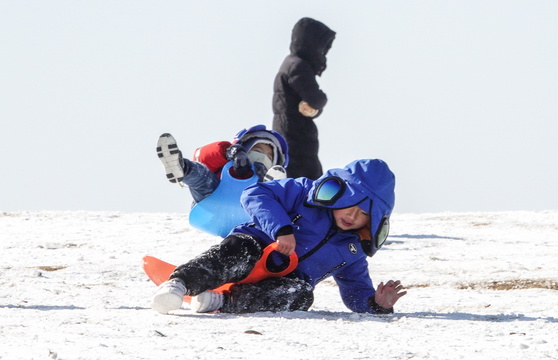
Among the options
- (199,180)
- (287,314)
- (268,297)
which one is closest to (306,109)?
(199,180)

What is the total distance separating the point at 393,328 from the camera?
3299 millimetres

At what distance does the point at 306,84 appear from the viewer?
7.30 meters

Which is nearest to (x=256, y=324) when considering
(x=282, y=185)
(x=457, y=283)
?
(x=282, y=185)

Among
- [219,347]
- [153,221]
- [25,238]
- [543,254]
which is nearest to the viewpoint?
[219,347]

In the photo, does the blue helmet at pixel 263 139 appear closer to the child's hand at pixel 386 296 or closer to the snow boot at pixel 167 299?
the child's hand at pixel 386 296

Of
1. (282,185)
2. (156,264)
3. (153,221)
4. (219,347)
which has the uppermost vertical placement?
(153,221)

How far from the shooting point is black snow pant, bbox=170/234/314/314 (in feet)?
12.0

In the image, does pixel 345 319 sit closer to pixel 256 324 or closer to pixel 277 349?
pixel 256 324

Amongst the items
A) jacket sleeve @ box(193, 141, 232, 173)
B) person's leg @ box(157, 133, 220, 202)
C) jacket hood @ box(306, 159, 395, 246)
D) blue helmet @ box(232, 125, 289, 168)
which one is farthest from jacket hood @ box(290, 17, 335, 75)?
jacket hood @ box(306, 159, 395, 246)

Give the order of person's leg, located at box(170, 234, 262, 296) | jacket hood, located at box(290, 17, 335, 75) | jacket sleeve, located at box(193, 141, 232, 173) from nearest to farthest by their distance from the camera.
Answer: person's leg, located at box(170, 234, 262, 296)
jacket sleeve, located at box(193, 141, 232, 173)
jacket hood, located at box(290, 17, 335, 75)

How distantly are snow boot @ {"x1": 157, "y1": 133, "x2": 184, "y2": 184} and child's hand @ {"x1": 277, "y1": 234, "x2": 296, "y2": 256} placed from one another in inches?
70.4

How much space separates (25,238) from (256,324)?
4.50 meters

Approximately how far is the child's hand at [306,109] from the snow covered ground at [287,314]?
1.16 metres

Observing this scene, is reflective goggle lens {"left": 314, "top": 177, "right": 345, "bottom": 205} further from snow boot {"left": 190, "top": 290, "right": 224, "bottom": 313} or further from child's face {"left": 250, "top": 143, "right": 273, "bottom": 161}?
child's face {"left": 250, "top": 143, "right": 273, "bottom": 161}
